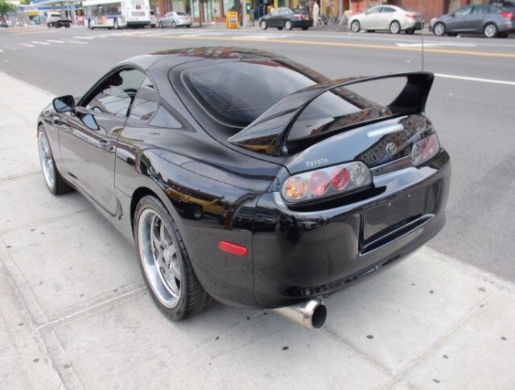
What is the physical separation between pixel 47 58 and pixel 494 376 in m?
21.8

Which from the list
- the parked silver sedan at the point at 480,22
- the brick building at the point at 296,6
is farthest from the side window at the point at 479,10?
the brick building at the point at 296,6

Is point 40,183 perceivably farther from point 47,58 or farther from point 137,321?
point 47,58

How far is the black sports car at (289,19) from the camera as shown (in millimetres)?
32400

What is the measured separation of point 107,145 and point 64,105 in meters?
1.08

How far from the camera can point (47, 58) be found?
2078cm

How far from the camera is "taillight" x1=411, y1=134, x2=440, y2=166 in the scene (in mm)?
2797

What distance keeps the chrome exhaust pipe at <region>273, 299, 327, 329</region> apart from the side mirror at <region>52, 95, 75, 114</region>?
110 inches

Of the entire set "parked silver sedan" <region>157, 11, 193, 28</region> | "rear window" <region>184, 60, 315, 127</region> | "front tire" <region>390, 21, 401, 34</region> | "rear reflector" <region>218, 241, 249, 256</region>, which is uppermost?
"parked silver sedan" <region>157, 11, 193, 28</region>

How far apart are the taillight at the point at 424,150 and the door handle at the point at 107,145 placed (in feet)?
6.45

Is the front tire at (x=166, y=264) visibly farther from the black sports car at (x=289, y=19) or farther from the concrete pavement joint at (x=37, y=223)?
the black sports car at (x=289, y=19)

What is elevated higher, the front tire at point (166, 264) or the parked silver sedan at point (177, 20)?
the parked silver sedan at point (177, 20)

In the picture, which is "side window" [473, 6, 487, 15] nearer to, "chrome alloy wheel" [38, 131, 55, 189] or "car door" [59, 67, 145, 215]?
"chrome alloy wheel" [38, 131, 55, 189]

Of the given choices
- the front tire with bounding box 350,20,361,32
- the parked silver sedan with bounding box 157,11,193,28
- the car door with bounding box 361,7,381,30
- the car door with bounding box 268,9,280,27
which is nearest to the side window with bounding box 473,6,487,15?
the car door with bounding box 361,7,381,30

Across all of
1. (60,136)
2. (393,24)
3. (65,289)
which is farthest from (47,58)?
(65,289)
